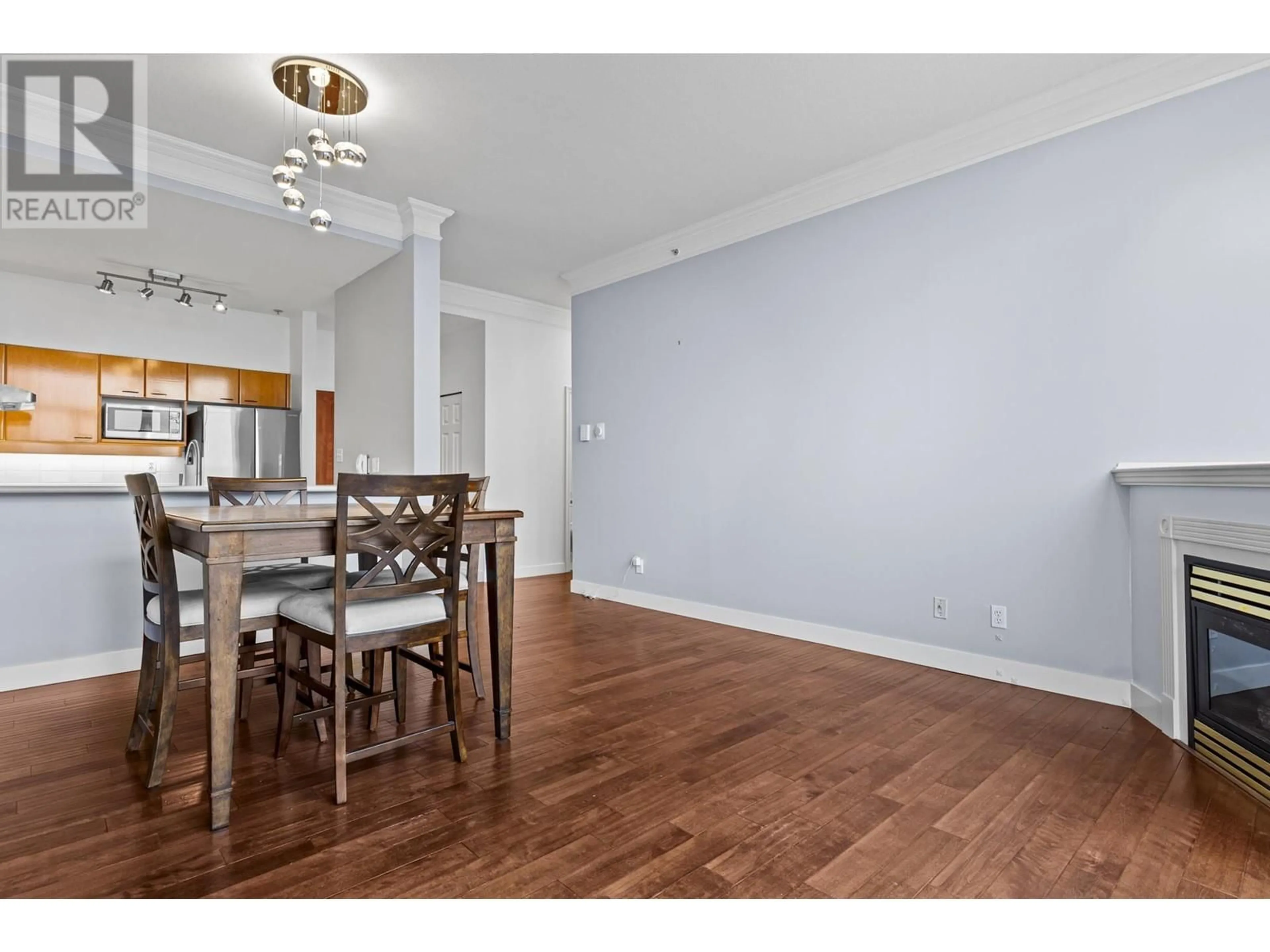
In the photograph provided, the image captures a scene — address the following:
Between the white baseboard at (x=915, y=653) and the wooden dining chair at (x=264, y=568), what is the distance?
2.53 metres

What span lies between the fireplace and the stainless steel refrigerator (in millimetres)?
6667

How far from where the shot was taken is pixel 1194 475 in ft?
7.74

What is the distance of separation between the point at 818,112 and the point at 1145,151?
141cm

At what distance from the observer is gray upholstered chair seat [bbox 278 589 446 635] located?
6.73 ft

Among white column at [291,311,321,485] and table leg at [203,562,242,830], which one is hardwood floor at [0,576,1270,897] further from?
white column at [291,311,321,485]

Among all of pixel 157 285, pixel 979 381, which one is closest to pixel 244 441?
pixel 157 285

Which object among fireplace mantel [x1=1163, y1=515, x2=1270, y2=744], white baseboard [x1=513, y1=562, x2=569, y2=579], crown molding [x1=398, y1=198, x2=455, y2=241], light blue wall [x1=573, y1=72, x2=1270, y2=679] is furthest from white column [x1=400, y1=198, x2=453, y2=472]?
fireplace mantel [x1=1163, y1=515, x2=1270, y2=744]

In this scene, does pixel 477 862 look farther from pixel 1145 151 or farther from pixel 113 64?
pixel 1145 151

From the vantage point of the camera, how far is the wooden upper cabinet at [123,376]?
5352 mm

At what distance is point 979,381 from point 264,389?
606cm

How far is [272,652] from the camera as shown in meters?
2.84

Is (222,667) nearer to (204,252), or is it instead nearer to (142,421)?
(204,252)

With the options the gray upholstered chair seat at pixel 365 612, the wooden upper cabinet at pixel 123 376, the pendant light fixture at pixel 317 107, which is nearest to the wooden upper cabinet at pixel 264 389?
the wooden upper cabinet at pixel 123 376
